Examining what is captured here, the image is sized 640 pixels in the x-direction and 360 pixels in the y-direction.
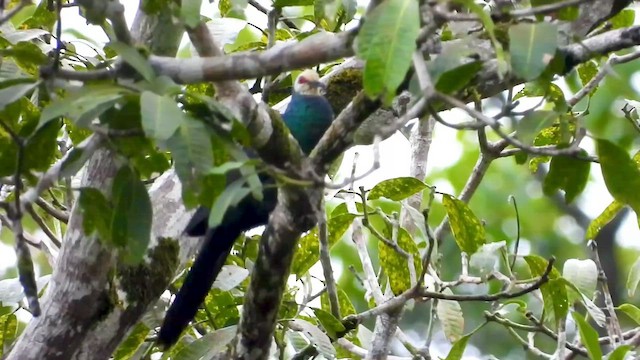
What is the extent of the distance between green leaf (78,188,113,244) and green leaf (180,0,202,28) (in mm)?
337

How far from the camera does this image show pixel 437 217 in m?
6.39

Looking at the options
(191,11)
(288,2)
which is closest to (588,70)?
(288,2)

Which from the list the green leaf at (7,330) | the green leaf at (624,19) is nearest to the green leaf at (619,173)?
the green leaf at (624,19)

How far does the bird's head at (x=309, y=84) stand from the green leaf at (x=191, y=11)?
1.26 m

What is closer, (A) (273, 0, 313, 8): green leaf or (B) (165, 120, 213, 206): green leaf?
(B) (165, 120, 213, 206): green leaf

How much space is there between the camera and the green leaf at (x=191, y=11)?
165cm

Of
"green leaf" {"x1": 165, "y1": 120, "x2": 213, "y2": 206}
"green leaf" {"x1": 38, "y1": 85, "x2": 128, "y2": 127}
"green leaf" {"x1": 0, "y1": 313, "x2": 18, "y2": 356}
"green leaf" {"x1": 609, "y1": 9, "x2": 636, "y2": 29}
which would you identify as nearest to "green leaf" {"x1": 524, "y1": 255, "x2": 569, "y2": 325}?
"green leaf" {"x1": 609, "y1": 9, "x2": 636, "y2": 29}

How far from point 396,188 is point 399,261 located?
237 mm

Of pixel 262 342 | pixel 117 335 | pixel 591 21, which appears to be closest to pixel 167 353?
pixel 117 335

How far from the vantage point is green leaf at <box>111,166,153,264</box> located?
1670 millimetres

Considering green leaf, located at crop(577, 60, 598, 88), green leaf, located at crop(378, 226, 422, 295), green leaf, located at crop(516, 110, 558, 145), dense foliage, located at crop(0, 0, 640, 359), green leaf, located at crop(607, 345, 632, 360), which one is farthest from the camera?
green leaf, located at crop(577, 60, 598, 88)

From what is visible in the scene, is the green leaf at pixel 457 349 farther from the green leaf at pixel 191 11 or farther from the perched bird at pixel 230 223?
the green leaf at pixel 191 11

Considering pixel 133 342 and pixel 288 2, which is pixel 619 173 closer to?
pixel 288 2

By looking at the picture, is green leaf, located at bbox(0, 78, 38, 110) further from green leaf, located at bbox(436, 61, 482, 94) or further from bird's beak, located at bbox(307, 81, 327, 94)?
bird's beak, located at bbox(307, 81, 327, 94)
